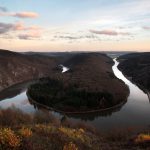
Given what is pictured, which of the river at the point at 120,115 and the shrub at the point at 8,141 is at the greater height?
the shrub at the point at 8,141

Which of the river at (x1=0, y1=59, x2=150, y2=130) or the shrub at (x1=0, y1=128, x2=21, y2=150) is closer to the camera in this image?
the shrub at (x1=0, y1=128, x2=21, y2=150)

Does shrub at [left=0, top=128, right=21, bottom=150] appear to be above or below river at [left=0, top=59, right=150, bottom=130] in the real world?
above

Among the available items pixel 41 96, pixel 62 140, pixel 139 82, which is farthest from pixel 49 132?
pixel 139 82

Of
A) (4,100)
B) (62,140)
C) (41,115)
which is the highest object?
(62,140)

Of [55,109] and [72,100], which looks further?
[72,100]

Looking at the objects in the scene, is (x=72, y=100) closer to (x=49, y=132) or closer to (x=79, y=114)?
(x=79, y=114)

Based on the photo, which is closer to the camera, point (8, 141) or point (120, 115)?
point (8, 141)

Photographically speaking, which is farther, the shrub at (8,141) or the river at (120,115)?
the river at (120,115)

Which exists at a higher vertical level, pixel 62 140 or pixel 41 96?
pixel 62 140

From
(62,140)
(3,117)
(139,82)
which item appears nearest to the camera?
(62,140)

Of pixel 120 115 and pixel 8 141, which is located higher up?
pixel 8 141

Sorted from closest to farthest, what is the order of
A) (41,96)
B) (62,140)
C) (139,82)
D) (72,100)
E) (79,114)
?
1. (62,140)
2. (79,114)
3. (72,100)
4. (41,96)
5. (139,82)
